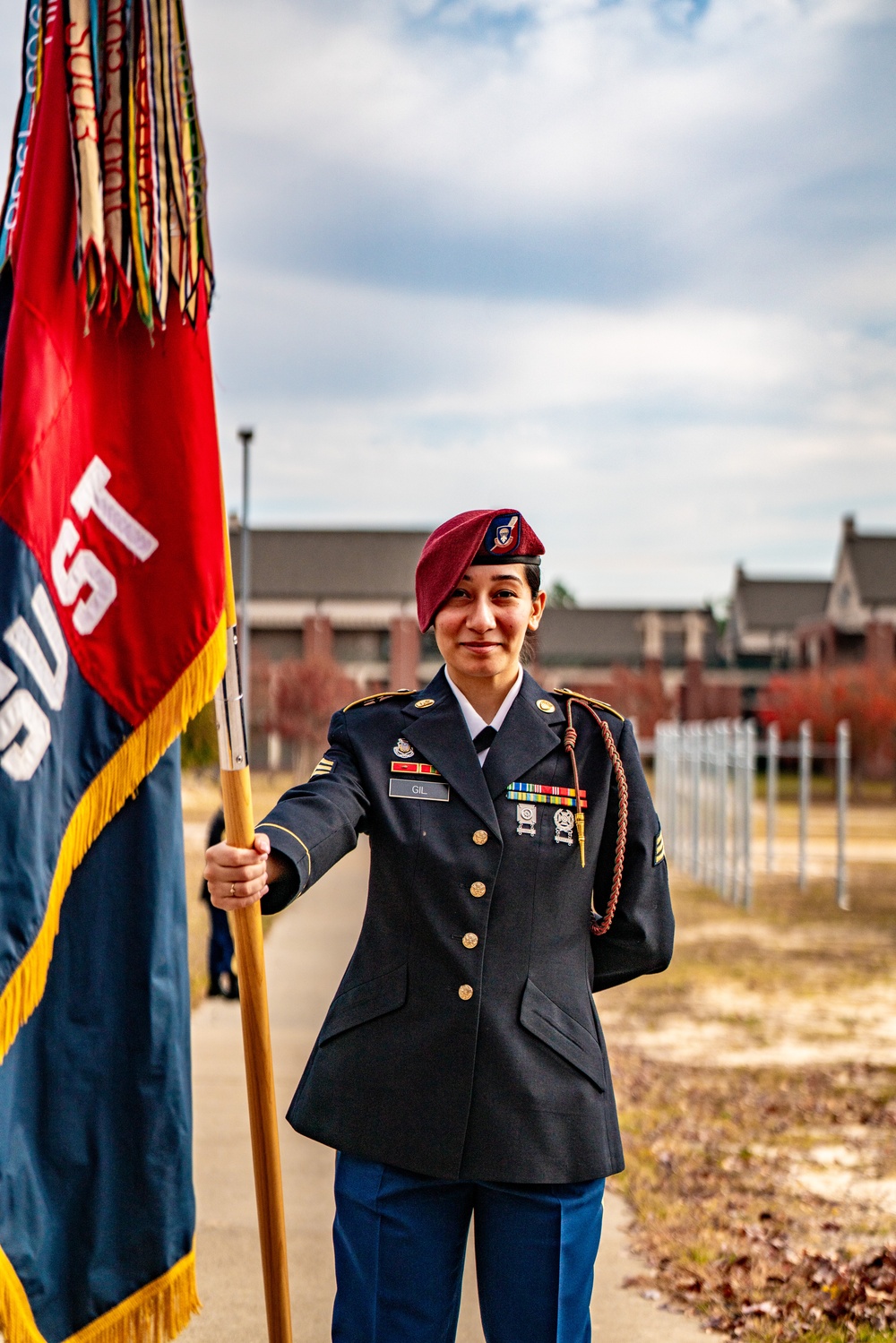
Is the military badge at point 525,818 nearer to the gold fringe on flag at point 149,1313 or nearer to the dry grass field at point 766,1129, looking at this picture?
the gold fringe on flag at point 149,1313

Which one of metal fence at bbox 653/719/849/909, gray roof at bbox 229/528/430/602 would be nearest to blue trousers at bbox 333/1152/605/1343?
metal fence at bbox 653/719/849/909

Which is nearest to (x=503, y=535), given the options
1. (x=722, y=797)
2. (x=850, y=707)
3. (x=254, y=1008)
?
(x=254, y=1008)

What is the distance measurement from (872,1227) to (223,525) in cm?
364

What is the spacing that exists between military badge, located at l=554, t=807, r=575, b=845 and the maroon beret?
40cm

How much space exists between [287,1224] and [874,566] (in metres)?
50.8

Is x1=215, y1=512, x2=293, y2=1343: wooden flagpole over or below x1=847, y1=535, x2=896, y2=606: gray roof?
over

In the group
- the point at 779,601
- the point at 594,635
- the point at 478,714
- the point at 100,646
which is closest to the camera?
the point at 478,714

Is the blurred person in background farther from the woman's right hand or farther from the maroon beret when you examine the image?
the woman's right hand

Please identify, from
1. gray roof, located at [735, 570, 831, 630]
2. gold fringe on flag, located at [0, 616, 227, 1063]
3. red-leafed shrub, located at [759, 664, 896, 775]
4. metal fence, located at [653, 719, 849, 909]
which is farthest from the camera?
gray roof, located at [735, 570, 831, 630]

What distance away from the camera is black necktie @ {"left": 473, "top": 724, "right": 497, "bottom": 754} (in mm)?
2344

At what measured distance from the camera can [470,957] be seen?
220 centimetres

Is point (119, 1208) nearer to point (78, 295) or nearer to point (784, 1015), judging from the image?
point (78, 295)

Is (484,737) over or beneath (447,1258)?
over

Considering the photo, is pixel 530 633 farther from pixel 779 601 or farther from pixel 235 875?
pixel 779 601
